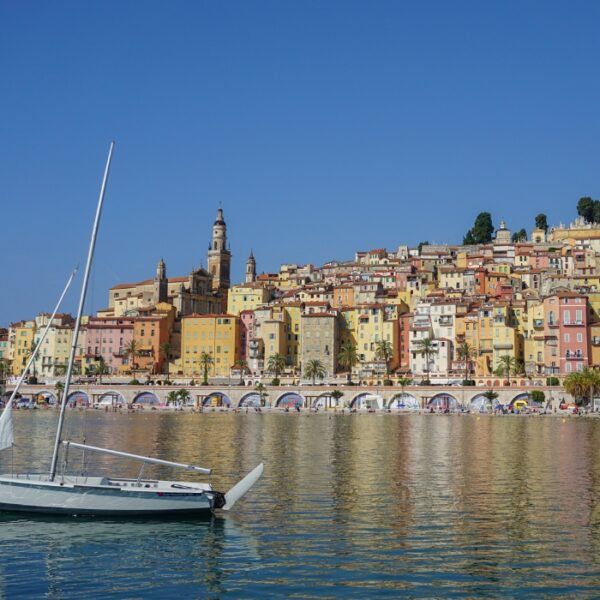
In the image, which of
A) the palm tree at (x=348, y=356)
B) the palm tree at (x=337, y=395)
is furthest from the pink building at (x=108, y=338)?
the palm tree at (x=337, y=395)

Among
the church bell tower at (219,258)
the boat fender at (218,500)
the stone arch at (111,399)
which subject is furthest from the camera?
the church bell tower at (219,258)

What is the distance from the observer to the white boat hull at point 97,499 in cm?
2844

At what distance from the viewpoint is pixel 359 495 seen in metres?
34.4

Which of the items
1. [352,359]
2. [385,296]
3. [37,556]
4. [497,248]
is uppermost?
[497,248]

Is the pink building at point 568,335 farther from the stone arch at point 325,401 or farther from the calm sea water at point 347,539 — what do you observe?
the calm sea water at point 347,539

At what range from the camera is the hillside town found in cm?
12319

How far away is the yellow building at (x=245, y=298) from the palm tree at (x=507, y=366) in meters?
51.5

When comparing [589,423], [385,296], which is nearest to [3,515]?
[589,423]

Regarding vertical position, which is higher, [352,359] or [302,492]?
[352,359]

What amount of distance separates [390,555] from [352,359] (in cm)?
11004

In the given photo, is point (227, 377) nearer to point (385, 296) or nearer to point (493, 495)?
point (385, 296)

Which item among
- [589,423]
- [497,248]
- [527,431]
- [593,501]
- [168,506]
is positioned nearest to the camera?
[168,506]

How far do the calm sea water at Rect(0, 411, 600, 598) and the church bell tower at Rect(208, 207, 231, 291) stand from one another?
136m

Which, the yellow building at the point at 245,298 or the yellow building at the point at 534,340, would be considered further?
the yellow building at the point at 245,298
